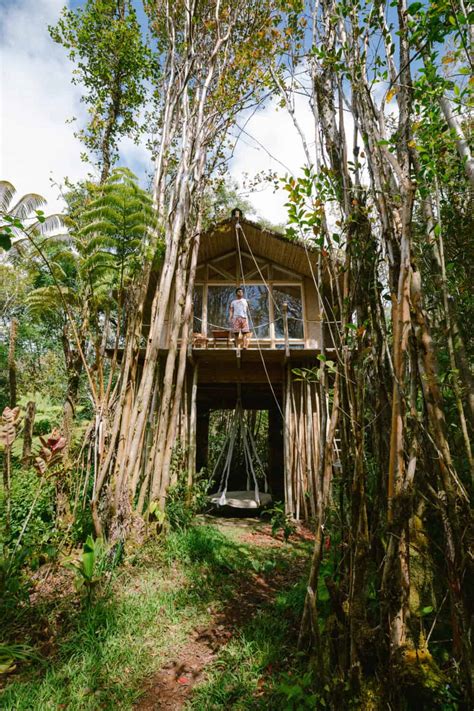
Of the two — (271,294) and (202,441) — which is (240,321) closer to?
(271,294)

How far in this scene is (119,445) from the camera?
3721 millimetres

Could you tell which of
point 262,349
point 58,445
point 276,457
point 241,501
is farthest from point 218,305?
point 58,445

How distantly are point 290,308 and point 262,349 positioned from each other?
1560 millimetres

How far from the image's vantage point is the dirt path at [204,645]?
210cm

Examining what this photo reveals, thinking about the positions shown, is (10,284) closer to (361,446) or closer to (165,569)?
(165,569)

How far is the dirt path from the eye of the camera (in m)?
2.10

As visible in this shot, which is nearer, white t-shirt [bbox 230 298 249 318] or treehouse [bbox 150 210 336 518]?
treehouse [bbox 150 210 336 518]

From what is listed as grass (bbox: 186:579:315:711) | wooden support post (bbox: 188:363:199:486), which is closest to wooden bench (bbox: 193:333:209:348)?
wooden support post (bbox: 188:363:199:486)

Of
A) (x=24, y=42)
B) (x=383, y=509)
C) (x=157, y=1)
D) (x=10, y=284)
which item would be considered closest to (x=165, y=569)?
(x=383, y=509)

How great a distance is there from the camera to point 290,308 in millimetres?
7180

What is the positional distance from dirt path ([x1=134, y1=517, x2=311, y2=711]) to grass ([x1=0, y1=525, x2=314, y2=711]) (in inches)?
2.3

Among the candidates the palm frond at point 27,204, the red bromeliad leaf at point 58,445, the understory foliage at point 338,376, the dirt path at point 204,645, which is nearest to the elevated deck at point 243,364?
the understory foliage at point 338,376

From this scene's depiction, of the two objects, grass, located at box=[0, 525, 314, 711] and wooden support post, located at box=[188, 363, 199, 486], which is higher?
wooden support post, located at box=[188, 363, 199, 486]

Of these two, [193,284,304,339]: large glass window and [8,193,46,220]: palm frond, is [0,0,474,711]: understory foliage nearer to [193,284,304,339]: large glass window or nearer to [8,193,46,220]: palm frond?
[193,284,304,339]: large glass window
